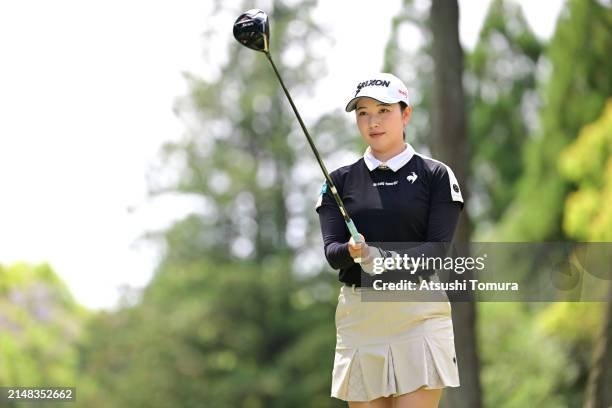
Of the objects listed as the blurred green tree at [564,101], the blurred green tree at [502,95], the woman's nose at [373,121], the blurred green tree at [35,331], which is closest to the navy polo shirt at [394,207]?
the woman's nose at [373,121]

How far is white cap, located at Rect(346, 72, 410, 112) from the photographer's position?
3.48 m

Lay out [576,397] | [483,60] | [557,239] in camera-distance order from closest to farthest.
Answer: [576,397]
[557,239]
[483,60]

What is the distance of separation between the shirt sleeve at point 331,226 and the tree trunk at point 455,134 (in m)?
5.05

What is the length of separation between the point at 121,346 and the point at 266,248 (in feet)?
12.1

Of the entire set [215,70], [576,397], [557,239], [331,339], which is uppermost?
[215,70]

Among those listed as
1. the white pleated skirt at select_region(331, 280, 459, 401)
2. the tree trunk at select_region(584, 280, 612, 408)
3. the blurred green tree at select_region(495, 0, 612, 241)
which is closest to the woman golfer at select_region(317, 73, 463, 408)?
the white pleated skirt at select_region(331, 280, 459, 401)

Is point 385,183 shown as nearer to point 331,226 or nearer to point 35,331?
point 331,226

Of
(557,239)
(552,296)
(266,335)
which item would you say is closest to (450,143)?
(552,296)

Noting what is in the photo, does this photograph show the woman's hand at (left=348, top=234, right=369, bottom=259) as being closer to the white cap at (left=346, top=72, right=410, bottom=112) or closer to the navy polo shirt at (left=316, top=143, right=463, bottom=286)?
the navy polo shirt at (left=316, top=143, right=463, bottom=286)

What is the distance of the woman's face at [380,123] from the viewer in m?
3.51

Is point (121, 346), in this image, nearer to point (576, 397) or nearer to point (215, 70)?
point (215, 70)

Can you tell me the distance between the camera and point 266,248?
23891 mm

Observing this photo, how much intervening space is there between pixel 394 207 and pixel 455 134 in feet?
18.8

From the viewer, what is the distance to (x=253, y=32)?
3.66 metres
